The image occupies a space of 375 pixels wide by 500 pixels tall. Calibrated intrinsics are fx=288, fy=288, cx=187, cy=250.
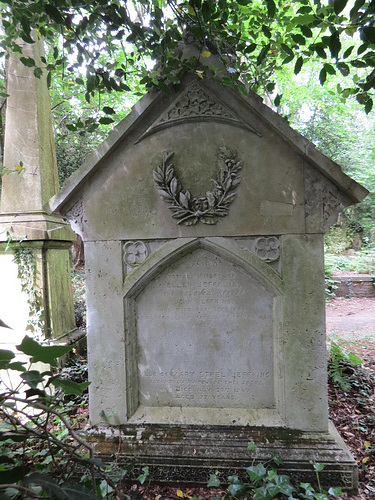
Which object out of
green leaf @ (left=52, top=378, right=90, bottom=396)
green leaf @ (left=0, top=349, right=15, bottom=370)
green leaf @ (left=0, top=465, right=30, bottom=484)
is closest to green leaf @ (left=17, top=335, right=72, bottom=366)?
green leaf @ (left=0, top=349, right=15, bottom=370)

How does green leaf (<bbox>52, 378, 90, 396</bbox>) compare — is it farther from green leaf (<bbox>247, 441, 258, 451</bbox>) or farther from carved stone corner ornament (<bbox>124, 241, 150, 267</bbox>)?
green leaf (<bbox>247, 441, 258, 451</bbox>)

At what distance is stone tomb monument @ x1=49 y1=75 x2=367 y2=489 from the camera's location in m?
2.53

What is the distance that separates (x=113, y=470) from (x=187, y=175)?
8.29ft

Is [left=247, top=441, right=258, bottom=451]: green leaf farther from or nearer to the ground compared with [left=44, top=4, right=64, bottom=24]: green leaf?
nearer to the ground

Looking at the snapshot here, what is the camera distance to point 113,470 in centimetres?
228

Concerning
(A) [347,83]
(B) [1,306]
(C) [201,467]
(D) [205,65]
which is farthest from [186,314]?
(A) [347,83]

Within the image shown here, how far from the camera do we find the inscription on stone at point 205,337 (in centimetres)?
271

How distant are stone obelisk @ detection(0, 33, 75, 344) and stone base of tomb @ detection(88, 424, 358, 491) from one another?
2.08 m

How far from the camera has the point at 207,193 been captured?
260 centimetres

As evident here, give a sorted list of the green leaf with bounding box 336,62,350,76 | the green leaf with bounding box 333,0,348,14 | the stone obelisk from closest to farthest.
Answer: the green leaf with bounding box 333,0,348,14 < the green leaf with bounding box 336,62,350,76 < the stone obelisk

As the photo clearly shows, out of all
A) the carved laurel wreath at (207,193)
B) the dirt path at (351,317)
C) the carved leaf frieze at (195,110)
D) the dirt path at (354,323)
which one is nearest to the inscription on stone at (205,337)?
the carved laurel wreath at (207,193)

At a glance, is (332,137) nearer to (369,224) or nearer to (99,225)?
(369,224)

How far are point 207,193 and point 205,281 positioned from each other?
826 mm

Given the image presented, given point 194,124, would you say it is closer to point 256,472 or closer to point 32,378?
point 32,378
